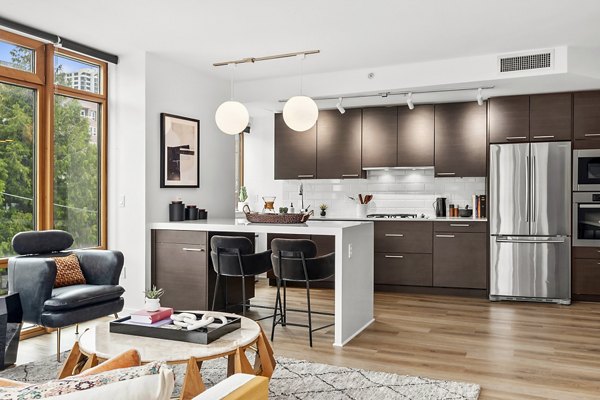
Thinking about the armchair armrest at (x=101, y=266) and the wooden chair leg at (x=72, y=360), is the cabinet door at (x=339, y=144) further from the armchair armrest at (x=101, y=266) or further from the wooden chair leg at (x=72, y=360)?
the wooden chair leg at (x=72, y=360)

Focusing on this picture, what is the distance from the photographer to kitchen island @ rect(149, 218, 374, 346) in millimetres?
4246

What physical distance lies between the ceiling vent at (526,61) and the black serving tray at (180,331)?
389 centimetres

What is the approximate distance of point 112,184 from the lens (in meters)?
5.49

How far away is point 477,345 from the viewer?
4.30 meters

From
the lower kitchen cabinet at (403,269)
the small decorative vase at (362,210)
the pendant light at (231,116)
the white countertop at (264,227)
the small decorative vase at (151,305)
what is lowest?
the lower kitchen cabinet at (403,269)

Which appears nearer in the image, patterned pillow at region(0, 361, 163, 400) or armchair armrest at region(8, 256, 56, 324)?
patterned pillow at region(0, 361, 163, 400)

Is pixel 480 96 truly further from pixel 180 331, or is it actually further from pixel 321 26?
pixel 180 331

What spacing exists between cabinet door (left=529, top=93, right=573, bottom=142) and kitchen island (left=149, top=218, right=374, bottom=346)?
2.56m

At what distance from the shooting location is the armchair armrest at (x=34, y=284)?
3.80m

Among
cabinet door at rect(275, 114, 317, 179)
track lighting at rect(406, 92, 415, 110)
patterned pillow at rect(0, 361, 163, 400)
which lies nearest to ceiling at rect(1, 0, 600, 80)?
track lighting at rect(406, 92, 415, 110)

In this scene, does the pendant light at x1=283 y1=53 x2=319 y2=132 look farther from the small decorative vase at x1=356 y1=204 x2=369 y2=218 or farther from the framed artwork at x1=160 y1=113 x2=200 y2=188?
the small decorative vase at x1=356 y1=204 x2=369 y2=218

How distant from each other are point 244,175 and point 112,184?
9.26 feet

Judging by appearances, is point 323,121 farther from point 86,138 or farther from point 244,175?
point 86,138

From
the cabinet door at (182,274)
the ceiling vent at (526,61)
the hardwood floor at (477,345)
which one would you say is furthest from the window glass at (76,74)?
the ceiling vent at (526,61)
